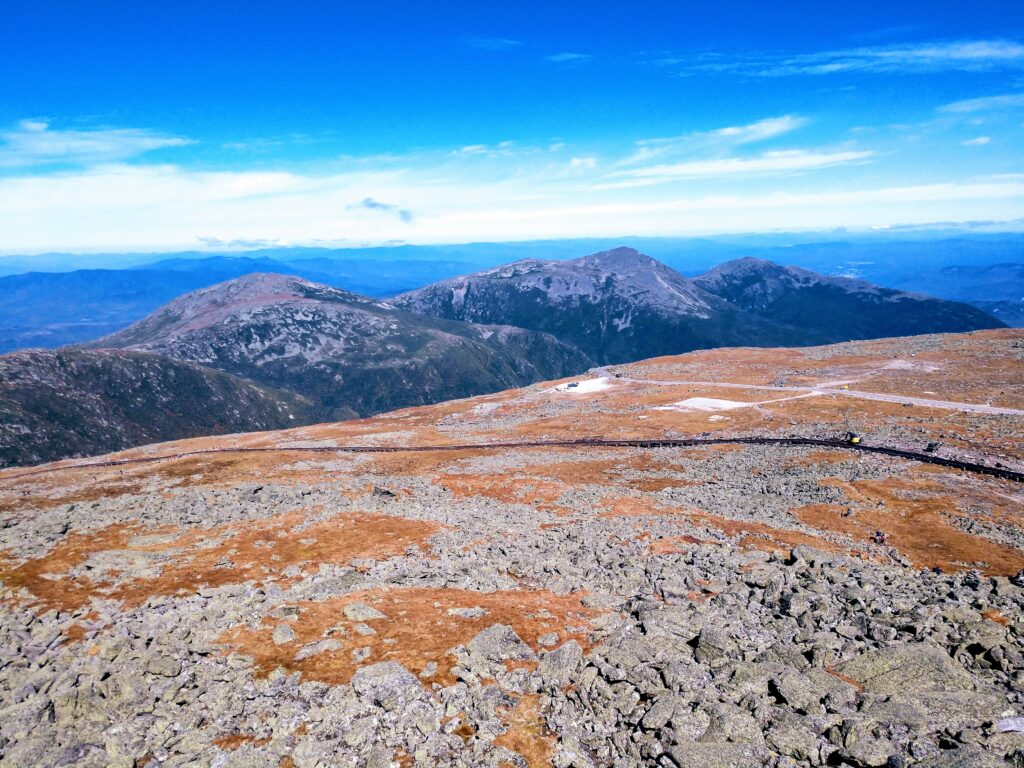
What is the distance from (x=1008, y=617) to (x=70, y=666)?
47793 mm

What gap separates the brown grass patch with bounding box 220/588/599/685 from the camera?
2739cm

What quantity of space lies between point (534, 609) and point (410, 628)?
7363mm

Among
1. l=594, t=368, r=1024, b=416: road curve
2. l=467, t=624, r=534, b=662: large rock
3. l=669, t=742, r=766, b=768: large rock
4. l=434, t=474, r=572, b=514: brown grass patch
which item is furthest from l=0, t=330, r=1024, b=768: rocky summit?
l=594, t=368, r=1024, b=416: road curve

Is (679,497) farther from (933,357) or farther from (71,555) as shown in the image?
(933,357)

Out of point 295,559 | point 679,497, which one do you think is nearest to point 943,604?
point 679,497

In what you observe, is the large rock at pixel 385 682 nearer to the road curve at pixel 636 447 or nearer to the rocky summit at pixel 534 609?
the rocky summit at pixel 534 609

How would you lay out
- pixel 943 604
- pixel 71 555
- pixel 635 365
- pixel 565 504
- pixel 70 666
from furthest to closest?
pixel 635 365 < pixel 565 504 < pixel 71 555 < pixel 943 604 < pixel 70 666

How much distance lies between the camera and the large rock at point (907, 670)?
2362cm

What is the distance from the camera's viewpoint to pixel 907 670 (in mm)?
24562

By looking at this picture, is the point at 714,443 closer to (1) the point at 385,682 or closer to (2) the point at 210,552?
(2) the point at 210,552

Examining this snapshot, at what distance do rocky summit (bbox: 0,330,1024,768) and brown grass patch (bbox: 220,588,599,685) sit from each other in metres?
0.19

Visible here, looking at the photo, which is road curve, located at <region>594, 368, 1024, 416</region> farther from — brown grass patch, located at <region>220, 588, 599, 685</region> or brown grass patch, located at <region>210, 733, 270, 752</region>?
brown grass patch, located at <region>210, 733, 270, 752</region>

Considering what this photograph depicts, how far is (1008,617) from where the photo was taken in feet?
96.9

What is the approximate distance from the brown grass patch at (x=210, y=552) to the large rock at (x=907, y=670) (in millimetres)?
31632
